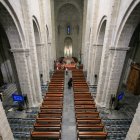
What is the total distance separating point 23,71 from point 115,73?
5.76 m

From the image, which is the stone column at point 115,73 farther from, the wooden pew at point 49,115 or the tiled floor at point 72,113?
the wooden pew at point 49,115

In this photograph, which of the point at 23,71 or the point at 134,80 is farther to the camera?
the point at 134,80

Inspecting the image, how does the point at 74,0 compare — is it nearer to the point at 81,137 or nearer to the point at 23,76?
the point at 23,76

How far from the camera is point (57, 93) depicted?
11.4 m

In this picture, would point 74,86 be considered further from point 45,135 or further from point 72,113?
point 45,135

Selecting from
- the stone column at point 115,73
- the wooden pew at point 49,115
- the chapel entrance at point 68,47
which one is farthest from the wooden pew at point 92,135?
the chapel entrance at point 68,47

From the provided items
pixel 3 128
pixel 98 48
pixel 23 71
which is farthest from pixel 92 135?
pixel 98 48

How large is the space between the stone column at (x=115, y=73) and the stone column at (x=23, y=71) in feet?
17.0

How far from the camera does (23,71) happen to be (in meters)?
8.09

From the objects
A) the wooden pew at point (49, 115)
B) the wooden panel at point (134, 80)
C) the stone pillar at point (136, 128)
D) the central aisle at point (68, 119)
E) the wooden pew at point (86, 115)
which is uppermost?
the stone pillar at point (136, 128)

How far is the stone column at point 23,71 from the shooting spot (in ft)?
25.2

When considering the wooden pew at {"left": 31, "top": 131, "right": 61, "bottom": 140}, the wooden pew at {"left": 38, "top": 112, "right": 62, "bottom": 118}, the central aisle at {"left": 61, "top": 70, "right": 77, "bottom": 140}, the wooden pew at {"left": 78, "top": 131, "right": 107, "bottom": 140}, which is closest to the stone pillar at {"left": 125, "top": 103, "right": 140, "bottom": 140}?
the wooden pew at {"left": 78, "top": 131, "right": 107, "bottom": 140}

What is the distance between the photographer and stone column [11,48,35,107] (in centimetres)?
768

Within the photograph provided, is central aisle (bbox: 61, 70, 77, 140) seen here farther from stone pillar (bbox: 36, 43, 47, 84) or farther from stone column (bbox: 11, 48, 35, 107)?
stone pillar (bbox: 36, 43, 47, 84)
